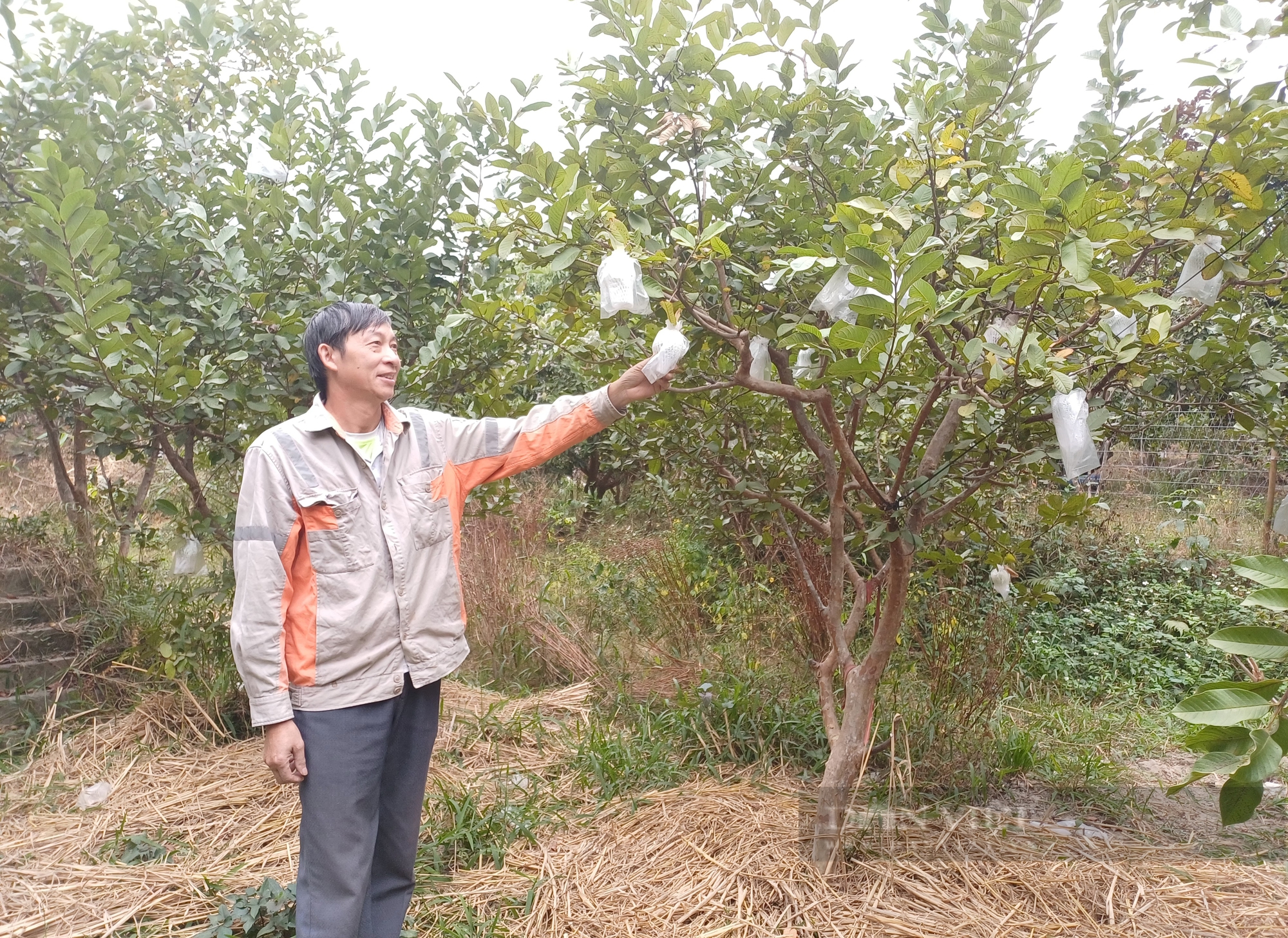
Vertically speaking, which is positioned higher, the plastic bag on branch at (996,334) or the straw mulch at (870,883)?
the plastic bag on branch at (996,334)

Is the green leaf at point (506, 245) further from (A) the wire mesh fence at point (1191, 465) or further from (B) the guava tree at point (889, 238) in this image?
(A) the wire mesh fence at point (1191, 465)

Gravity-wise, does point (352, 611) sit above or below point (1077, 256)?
below

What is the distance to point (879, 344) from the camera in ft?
5.26

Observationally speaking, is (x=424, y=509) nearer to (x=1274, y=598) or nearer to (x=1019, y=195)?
(x=1019, y=195)

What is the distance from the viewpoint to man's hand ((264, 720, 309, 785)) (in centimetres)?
171

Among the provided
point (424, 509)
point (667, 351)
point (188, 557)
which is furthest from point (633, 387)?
point (188, 557)

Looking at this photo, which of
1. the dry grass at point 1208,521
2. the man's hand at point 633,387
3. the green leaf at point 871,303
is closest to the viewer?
the green leaf at point 871,303

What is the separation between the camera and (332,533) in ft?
5.88

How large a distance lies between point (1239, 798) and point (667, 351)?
1231 mm

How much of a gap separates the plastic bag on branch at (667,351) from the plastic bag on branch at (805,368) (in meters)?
0.35

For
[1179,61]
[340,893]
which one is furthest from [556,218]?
[340,893]

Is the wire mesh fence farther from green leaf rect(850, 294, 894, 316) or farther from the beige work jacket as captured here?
the beige work jacket

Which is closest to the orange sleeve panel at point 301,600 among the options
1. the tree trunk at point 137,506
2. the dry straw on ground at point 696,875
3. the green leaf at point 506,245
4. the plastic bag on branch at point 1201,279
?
the green leaf at point 506,245

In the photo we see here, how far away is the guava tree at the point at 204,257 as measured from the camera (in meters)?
2.79
